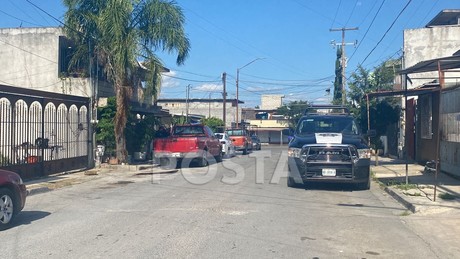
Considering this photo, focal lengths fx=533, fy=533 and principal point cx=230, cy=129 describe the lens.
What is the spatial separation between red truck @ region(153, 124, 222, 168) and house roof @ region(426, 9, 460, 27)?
20550 millimetres

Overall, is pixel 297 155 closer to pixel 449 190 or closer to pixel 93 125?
pixel 449 190

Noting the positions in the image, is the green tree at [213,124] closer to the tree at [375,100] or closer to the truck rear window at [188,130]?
the tree at [375,100]

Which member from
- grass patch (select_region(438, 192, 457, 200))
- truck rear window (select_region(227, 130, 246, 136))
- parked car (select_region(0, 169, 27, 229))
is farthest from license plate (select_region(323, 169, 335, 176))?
truck rear window (select_region(227, 130, 246, 136))

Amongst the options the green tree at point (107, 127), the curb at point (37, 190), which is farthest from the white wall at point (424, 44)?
the curb at point (37, 190)

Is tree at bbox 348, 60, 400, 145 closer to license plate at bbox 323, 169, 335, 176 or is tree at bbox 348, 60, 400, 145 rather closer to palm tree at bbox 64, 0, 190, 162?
palm tree at bbox 64, 0, 190, 162

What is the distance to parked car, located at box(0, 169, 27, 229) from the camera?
28.7 ft

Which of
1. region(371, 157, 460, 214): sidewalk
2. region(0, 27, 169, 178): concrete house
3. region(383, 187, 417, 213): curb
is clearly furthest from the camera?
region(0, 27, 169, 178): concrete house

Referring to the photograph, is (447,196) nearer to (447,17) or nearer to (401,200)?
(401,200)

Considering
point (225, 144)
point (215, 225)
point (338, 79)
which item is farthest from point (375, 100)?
point (338, 79)

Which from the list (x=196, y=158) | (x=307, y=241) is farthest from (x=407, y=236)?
(x=196, y=158)

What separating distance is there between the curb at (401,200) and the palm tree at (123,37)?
36.1ft

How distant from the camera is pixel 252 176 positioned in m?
17.6

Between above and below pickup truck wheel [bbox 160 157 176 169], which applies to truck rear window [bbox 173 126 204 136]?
above

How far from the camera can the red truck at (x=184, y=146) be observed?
21.1m
